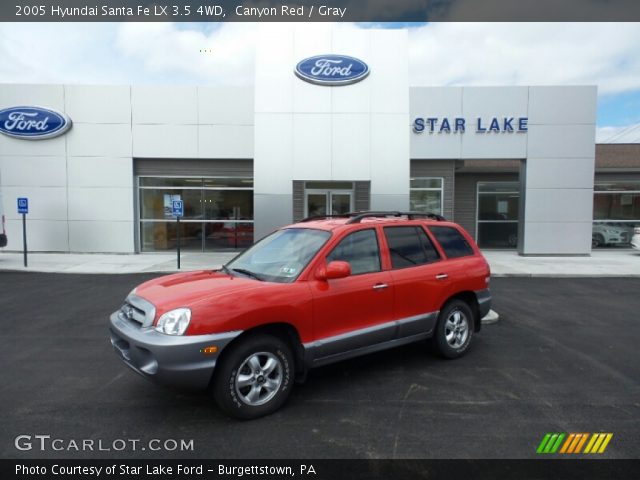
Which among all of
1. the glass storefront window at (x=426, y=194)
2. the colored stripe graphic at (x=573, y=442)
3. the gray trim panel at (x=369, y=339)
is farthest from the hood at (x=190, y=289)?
the glass storefront window at (x=426, y=194)

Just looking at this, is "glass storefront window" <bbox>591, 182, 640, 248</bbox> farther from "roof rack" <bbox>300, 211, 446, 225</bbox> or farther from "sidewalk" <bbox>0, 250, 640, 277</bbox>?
"roof rack" <bbox>300, 211, 446, 225</bbox>

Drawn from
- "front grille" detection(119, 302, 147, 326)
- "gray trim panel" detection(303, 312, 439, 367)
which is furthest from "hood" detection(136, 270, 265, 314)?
"gray trim panel" detection(303, 312, 439, 367)

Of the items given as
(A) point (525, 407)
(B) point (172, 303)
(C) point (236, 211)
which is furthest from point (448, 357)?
(C) point (236, 211)

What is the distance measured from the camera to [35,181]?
50.8 ft

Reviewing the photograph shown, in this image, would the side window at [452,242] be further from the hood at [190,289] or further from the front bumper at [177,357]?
the front bumper at [177,357]

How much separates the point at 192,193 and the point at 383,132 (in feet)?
27.0

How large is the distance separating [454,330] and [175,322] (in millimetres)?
3378

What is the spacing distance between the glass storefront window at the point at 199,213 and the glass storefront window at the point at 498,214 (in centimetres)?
998

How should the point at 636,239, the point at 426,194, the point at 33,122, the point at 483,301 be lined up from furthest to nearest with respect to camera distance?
the point at 426,194
the point at 636,239
the point at 33,122
the point at 483,301

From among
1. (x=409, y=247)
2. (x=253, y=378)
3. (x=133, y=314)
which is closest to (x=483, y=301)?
(x=409, y=247)

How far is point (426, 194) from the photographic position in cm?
1636

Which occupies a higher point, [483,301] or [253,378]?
[483,301]

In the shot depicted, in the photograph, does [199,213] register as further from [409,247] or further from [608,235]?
[608,235]
